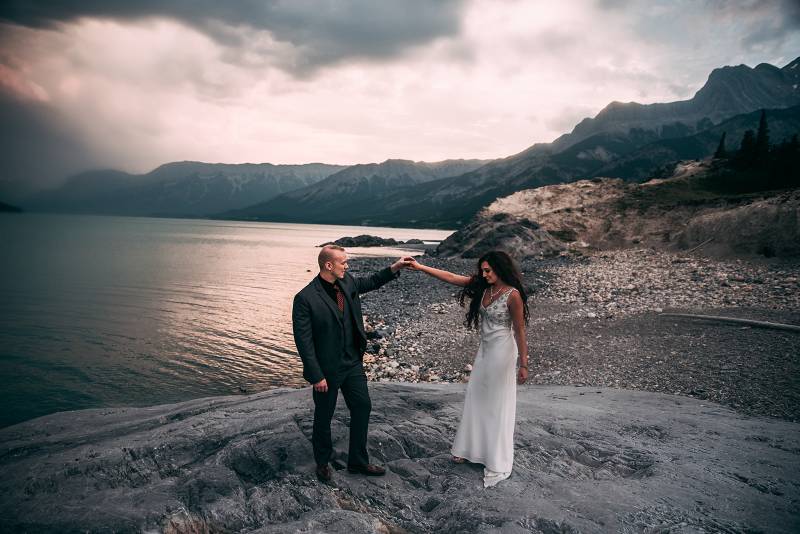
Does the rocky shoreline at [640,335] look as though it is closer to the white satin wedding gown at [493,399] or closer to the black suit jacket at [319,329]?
the white satin wedding gown at [493,399]

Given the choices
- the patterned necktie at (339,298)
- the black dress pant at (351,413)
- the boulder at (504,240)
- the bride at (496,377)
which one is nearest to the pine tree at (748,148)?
the boulder at (504,240)

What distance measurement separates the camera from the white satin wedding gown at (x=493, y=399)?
661 cm

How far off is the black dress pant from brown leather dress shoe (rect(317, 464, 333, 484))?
7 centimetres

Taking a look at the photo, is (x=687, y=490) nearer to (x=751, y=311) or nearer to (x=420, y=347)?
(x=420, y=347)

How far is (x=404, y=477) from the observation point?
6.53 metres

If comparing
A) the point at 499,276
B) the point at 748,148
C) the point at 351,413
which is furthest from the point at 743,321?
the point at 748,148

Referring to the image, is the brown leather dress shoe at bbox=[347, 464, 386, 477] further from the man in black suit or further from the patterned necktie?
the patterned necktie

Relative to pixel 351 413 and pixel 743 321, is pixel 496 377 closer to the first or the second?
pixel 351 413

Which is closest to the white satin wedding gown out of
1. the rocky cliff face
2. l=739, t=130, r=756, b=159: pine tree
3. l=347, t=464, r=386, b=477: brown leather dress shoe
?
l=347, t=464, r=386, b=477: brown leather dress shoe

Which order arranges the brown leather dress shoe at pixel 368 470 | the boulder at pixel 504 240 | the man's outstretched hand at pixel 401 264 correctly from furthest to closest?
the boulder at pixel 504 240 → the man's outstretched hand at pixel 401 264 → the brown leather dress shoe at pixel 368 470

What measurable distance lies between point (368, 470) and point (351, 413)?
890 millimetres

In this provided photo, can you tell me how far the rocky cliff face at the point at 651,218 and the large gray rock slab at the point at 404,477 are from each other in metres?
35.9

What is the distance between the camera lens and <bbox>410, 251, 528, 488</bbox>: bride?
6609 mm

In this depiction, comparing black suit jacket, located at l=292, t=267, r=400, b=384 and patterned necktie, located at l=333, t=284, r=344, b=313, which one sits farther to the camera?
patterned necktie, located at l=333, t=284, r=344, b=313
